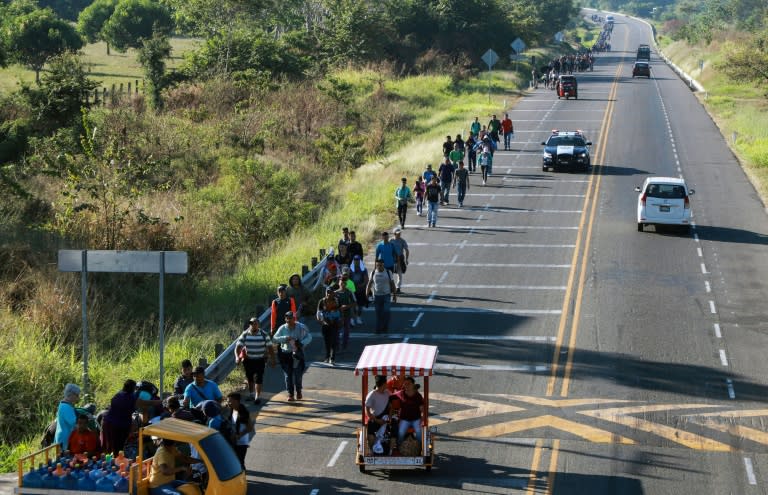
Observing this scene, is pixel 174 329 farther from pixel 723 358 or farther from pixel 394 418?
pixel 723 358

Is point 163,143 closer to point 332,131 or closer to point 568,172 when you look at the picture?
point 332,131

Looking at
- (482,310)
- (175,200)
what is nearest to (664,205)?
(482,310)

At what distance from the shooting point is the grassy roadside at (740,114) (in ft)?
149

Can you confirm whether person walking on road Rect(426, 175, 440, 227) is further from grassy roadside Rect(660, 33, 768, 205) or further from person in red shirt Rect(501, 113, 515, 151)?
person in red shirt Rect(501, 113, 515, 151)

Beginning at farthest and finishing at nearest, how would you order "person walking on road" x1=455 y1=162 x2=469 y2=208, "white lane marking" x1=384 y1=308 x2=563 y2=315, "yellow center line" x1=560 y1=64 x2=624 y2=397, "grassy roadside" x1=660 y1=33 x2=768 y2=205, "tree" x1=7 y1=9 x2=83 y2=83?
"tree" x1=7 y1=9 x2=83 y2=83
"grassy roadside" x1=660 y1=33 x2=768 y2=205
"person walking on road" x1=455 y1=162 x2=469 y2=208
"white lane marking" x1=384 y1=308 x2=563 y2=315
"yellow center line" x1=560 y1=64 x2=624 y2=397

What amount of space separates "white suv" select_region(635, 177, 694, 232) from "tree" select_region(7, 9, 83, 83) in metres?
61.1

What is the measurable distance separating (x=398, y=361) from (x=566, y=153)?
30021 millimetres

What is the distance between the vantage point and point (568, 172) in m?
44.3

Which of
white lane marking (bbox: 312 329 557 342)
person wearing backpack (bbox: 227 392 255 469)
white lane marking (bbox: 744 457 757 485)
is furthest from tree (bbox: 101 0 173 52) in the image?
white lane marking (bbox: 744 457 757 485)

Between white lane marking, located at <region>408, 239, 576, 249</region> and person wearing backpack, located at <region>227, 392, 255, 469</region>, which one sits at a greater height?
person wearing backpack, located at <region>227, 392, 255, 469</region>

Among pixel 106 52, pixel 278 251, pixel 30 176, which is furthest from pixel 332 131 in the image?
pixel 106 52

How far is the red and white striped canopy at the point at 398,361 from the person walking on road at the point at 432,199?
16062 mm

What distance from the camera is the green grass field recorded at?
76688mm

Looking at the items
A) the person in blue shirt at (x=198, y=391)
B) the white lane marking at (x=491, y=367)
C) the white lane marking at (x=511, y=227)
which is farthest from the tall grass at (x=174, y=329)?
the white lane marking at (x=491, y=367)
